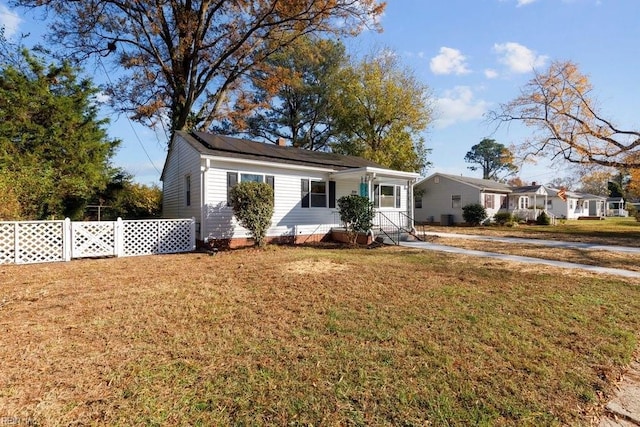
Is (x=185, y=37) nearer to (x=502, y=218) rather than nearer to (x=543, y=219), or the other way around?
(x=502, y=218)

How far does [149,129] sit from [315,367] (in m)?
21.7

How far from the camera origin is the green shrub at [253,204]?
1033cm

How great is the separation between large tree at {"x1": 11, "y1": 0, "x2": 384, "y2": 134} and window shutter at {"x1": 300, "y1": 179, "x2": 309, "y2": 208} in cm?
880

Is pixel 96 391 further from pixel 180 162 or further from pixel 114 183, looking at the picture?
pixel 114 183

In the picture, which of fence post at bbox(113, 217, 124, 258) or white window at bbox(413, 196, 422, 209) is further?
white window at bbox(413, 196, 422, 209)

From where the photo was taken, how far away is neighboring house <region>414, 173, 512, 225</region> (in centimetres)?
2711

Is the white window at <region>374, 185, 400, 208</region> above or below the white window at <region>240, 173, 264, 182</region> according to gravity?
below

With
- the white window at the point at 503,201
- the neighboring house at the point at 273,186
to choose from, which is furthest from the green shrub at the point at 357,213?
the white window at the point at 503,201

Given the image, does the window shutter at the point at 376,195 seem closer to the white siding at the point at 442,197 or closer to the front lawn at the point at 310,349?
the front lawn at the point at 310,349

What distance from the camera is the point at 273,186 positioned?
12.5m

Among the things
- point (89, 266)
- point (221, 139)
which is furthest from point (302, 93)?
point (89, 266)

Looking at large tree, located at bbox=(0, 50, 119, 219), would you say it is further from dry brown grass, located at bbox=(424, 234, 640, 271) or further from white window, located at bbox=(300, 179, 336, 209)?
dry brown grass, located at bbox=(424, 234, 640, 271)

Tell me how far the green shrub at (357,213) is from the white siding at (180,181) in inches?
210

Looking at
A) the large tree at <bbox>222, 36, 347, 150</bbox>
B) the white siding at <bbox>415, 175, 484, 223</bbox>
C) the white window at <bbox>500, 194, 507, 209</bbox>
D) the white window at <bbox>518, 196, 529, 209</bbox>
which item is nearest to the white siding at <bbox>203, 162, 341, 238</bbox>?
the large tree at <bbox>222, 36, 347, 150</bbox>
